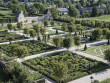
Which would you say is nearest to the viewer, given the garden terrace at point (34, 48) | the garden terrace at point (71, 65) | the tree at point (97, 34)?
the garden terrace at point (71, 65)

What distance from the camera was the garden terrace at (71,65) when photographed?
25.0 metres

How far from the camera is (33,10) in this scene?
105000mm

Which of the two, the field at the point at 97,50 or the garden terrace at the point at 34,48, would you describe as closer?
the field at the point at 97,50

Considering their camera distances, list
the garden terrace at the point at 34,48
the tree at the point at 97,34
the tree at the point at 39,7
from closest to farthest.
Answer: the garden terrace at the point at 34,48, the tree at the point at 97,34, the tree at the point at 39,7

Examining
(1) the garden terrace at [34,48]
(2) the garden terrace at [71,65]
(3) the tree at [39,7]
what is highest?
(3) the tree at [39,7]

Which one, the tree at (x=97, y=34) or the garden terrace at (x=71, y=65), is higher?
the tree at (x=97, y=34)

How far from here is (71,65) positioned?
88.1ft

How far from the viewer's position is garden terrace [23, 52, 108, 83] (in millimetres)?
24953

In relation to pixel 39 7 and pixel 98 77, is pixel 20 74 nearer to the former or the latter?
pixel 98 77

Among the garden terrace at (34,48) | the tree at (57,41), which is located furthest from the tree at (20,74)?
the tree at (57,41)

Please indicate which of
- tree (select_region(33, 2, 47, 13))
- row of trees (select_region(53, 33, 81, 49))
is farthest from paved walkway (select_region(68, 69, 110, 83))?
tree (select_region(33, 2, 47, 13))

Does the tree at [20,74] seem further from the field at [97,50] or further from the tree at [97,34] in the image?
the tree at [97,34]

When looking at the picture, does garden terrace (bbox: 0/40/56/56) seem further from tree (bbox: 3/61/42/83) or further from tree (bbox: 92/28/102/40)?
tree (bbox: 92/28/102/40)

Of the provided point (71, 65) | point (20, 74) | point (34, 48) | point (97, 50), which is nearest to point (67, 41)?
point (97, 50)
